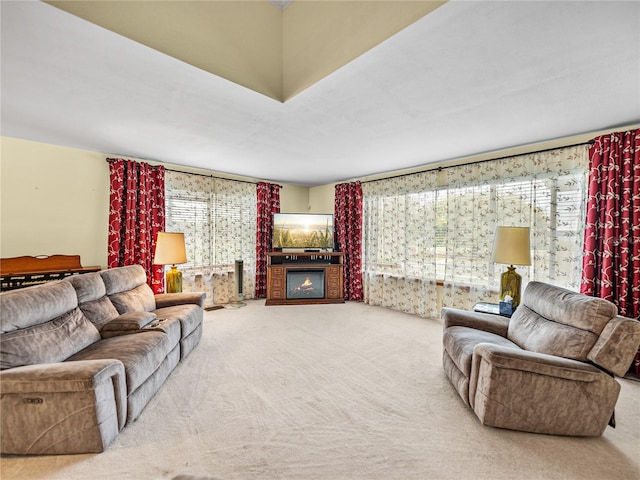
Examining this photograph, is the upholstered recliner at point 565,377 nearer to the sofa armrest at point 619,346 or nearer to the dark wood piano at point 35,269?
the sofa armrest at point 619,346

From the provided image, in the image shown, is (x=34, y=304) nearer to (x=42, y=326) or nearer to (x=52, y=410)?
(x=42, y=326)

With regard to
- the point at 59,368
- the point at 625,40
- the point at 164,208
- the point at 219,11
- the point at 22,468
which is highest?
the point at 219,11

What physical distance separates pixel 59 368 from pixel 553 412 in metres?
2.98

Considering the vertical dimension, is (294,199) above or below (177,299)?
above

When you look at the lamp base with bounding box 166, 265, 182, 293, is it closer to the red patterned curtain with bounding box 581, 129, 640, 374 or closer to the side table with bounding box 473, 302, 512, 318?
the side table with bounding box 473, 302, 512, 318

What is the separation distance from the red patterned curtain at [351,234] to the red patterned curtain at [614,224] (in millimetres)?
3106

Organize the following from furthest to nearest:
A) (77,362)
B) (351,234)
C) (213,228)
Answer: (351,234) < (213,228) < (77,362)

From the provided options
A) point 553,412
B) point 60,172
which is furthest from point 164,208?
point 553,412

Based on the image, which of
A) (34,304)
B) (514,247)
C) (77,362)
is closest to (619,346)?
(514,247)

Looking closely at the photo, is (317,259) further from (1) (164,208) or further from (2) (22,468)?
(2) (22,468)

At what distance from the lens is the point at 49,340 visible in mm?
1808

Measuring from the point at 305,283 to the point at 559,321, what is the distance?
368 centimetres

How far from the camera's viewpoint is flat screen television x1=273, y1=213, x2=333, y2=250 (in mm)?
5207

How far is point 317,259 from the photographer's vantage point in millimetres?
5188
